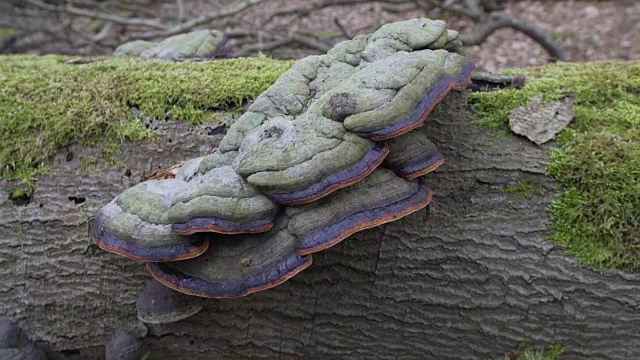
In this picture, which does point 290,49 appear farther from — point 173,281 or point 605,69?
point 173,281

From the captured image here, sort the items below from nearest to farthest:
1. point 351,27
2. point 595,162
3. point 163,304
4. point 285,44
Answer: point 163,304 → point 595,162 → point 285,44 → point 351,27

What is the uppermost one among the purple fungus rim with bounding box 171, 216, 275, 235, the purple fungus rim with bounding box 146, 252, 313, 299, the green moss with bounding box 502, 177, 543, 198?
the purple fungus rim with bounding box 171, 216, 275, 235

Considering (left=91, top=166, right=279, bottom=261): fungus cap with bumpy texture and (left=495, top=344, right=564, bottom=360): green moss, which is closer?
(left=91, top=166, right=279, bottom=261): fungus cap with bumpy texture

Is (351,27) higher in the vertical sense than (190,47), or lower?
lower

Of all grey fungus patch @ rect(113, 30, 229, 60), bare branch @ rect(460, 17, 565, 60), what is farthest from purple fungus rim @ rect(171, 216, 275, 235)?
bare branch @ rect(460, 17, 565, 60)

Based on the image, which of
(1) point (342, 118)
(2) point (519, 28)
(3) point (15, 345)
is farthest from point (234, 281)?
(2) point (519, 28)

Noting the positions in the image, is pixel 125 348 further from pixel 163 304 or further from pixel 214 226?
pixel 214 226

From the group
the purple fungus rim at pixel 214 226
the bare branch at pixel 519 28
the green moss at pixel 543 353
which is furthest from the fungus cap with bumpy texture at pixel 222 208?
the bare branch at pixel 519 28

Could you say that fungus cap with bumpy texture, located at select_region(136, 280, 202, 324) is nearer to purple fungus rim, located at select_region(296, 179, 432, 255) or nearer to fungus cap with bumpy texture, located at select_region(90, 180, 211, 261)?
fungus cap with bumpy texture, located at select_region(90, 180, 211, 261)
